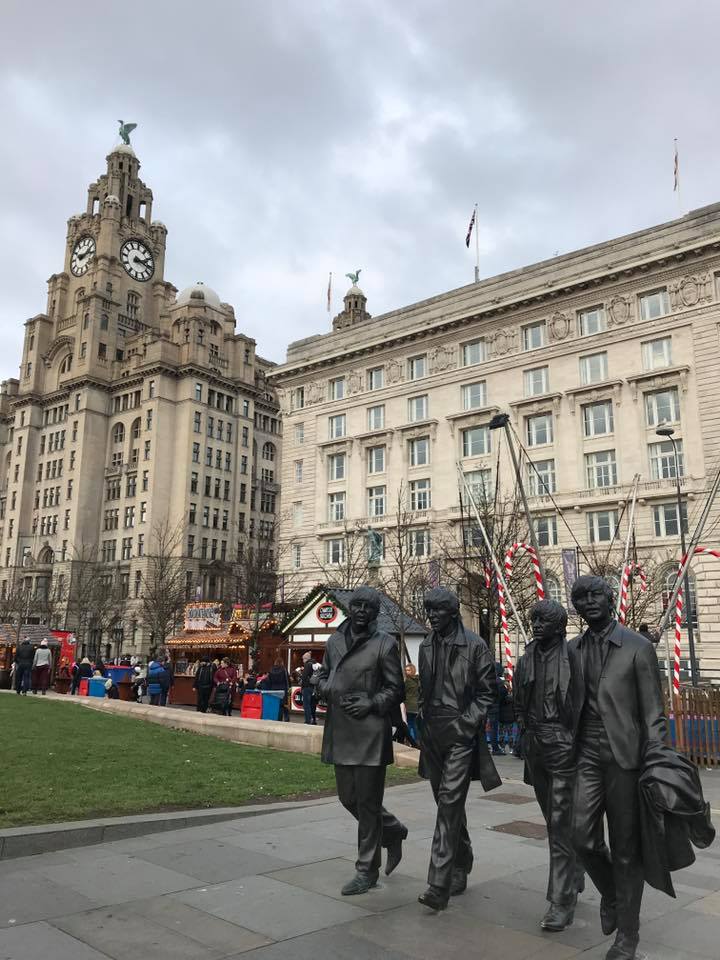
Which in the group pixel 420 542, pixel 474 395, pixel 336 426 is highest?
pixel 474 395

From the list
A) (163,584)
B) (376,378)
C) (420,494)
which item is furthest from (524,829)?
(163,584)

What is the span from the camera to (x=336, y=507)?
56.2m

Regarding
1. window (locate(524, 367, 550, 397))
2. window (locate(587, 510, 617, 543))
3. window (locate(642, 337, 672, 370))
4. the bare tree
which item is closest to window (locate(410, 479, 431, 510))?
window (locate(524, 367, 550, 397))

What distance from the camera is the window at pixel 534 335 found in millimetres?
48469

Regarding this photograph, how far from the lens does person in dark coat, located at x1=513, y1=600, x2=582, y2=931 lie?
16.7 feet

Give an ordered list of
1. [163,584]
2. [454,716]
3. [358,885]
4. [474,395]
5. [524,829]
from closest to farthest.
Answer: [358,885], [454,716], [524,829], [474,395], [163,584]

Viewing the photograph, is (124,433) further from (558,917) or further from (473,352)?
(558,917)

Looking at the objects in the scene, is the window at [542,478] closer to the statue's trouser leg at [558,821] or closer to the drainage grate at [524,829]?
the drainage grate at [524,829]

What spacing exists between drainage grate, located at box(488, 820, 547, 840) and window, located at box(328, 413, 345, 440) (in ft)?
161

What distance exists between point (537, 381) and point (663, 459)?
944 cm

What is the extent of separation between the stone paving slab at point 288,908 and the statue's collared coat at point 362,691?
3.19ft

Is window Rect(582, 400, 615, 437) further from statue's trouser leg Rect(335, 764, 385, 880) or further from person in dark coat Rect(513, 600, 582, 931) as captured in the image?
statue's trouser leg Rect(335, 764, 385, 880)

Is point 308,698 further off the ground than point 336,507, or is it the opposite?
point 336,507

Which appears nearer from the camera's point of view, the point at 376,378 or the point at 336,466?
the point at 376,378
